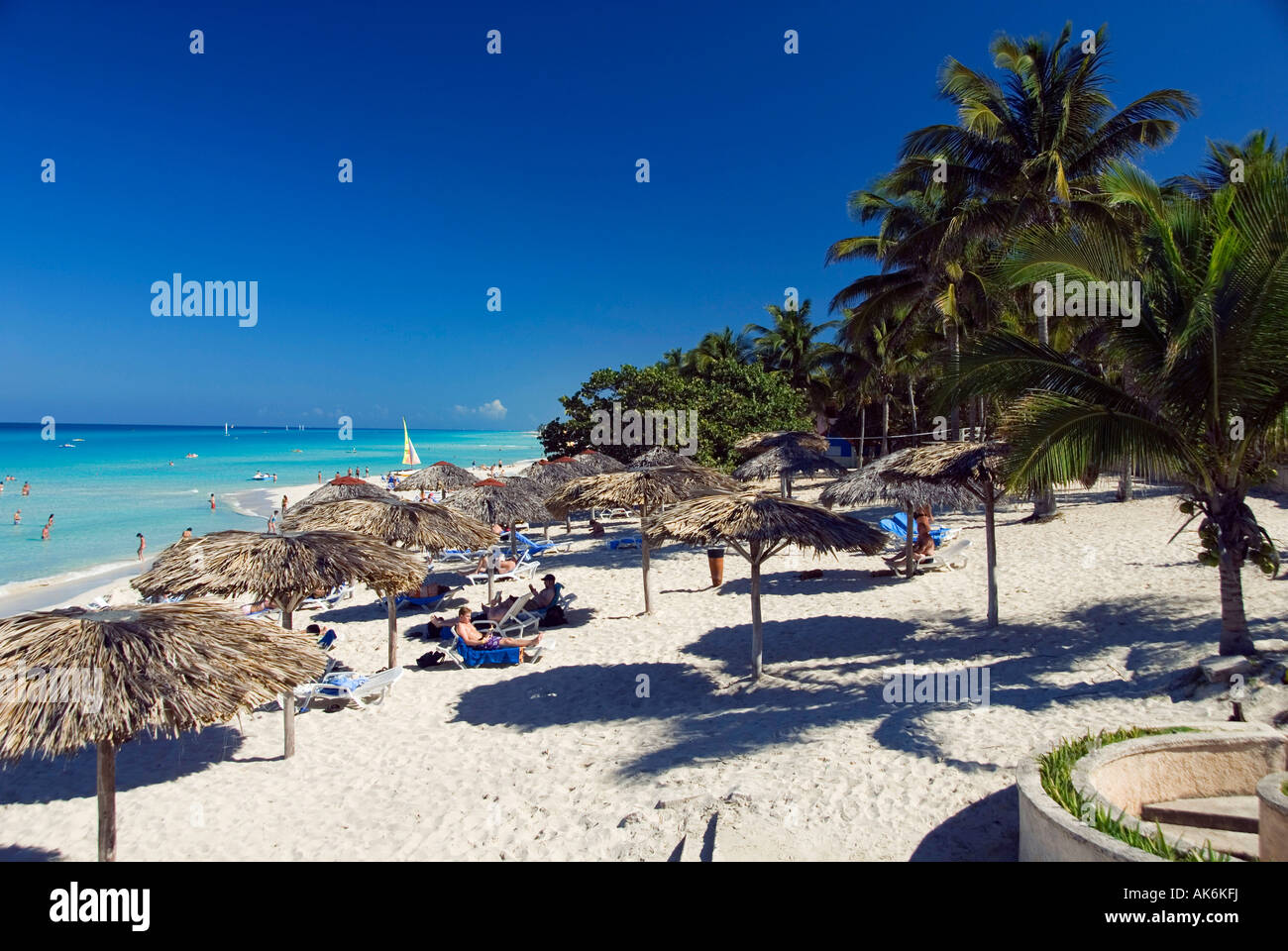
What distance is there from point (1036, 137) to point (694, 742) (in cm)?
1559

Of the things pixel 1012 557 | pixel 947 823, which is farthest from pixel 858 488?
pixel 947 823

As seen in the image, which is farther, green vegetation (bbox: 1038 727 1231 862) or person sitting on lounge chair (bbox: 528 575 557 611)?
person sitting on lounge chair (bbox: 528 575 557 611)

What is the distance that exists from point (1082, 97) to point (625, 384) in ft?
51.0

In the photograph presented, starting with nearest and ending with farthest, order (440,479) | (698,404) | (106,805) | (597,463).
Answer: (106,805) < (440,479) < (597,463) < (698,404)

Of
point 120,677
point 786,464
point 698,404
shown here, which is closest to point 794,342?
point 698,404

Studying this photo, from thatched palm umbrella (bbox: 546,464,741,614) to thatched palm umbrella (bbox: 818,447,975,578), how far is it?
7.33 ft

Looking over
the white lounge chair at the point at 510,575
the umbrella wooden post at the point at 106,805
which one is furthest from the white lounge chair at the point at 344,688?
the white lounge chair at the point at 510,575

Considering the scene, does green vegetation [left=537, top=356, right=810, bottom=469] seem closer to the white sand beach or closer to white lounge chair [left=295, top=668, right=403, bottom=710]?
the white sand beach

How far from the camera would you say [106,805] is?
485 centimetres

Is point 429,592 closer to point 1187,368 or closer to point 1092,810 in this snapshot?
point 1092,810

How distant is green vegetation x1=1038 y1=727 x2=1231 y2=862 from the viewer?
11.1 ft

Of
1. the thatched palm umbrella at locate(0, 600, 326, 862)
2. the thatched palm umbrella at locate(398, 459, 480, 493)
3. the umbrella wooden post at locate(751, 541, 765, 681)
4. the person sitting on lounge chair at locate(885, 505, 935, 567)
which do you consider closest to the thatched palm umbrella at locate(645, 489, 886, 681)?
the umbrella wooden post at locate(751, 541, 765, 681)
